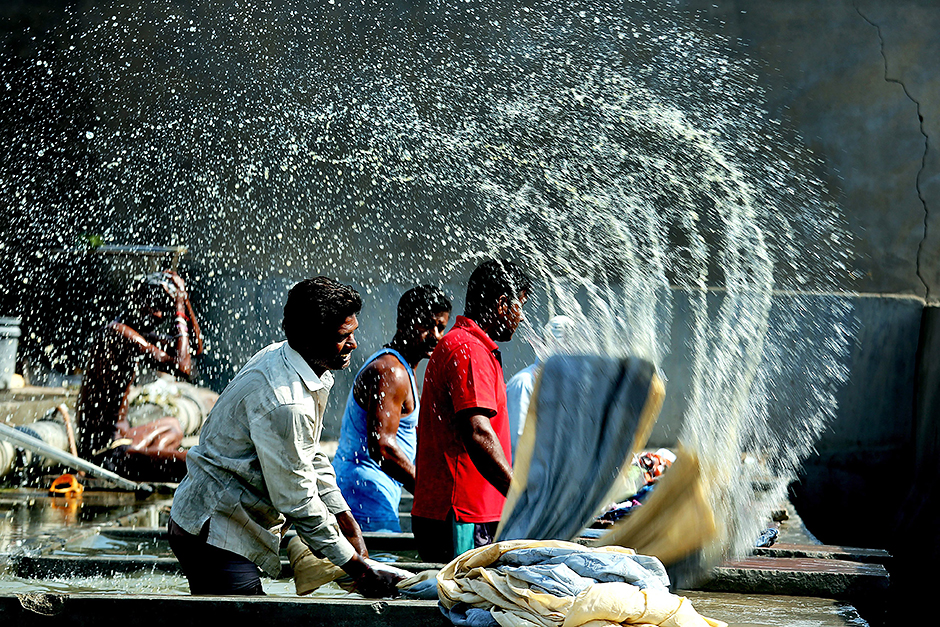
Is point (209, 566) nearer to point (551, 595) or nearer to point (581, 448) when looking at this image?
point (551, 595)

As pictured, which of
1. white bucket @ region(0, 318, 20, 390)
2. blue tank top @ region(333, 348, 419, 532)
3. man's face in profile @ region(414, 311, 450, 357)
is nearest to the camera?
blue tank top @ region(333, 348, 419, 532)

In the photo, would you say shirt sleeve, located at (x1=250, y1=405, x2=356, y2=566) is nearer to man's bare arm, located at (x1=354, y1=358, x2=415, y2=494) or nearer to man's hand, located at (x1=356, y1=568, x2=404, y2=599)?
man's hand, located at (x1=356, y1=568, x2=404, y2=599)

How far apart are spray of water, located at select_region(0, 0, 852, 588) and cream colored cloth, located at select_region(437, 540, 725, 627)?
6.64m

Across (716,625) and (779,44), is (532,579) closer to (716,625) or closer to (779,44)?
(716,625)

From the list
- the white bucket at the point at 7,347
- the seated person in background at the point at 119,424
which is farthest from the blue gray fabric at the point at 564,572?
the white bucket at the point at 7,347

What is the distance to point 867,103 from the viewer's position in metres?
9.33

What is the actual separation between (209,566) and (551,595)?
1213 mm

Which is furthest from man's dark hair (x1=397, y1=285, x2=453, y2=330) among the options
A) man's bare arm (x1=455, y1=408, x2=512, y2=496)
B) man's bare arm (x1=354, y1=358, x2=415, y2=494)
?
man's bare arm (x1=455, y1=408, x2=512, y2=496)

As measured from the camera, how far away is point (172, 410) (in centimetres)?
774

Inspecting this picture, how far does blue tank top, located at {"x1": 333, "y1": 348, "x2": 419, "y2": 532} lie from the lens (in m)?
4.68

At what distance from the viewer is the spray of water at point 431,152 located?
939cm

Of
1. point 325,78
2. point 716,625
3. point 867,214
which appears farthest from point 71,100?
point 716,625

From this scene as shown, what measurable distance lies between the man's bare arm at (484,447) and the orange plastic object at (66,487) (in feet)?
12.5

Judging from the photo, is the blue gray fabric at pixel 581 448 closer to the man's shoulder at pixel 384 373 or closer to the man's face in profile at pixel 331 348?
the man's face in profile at pixel 331 348
